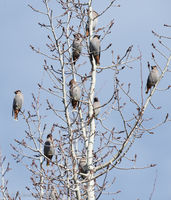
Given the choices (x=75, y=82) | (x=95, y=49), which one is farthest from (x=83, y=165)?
(x=95, y=49)

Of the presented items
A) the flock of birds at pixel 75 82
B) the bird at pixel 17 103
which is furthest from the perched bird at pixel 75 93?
the bird at pixel 17 103

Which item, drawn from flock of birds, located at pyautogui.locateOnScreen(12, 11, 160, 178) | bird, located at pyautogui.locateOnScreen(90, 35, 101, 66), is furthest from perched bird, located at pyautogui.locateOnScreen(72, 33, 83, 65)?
bird, located at pyautogui.locateOnScreen(90, 35, 101, 66)

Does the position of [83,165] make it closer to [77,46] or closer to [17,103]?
[77,46]

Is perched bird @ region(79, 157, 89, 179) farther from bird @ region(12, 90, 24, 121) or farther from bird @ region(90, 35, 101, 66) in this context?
bird @ region(12, 90, 24, 121)

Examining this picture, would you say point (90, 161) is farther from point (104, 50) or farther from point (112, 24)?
point (112, 24)

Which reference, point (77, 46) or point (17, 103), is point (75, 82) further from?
point (17, 103)

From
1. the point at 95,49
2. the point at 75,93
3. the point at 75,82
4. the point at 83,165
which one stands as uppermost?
the point at 95,49

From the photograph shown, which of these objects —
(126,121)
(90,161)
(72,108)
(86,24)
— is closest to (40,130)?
(72,108)

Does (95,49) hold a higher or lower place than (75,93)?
higher

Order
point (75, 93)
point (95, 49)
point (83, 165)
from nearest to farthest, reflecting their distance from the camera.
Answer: point (83, 165) → point (75, 93) → point (95, 49)

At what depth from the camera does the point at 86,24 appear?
29.0 feet

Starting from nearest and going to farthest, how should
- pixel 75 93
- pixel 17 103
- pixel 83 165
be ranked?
1. pixel 83 165
2. pixel 75 93
3. pixel 17 103

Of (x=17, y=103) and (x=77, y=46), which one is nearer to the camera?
(x=77, y=46)

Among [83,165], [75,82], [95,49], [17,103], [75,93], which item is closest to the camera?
[83,165]
